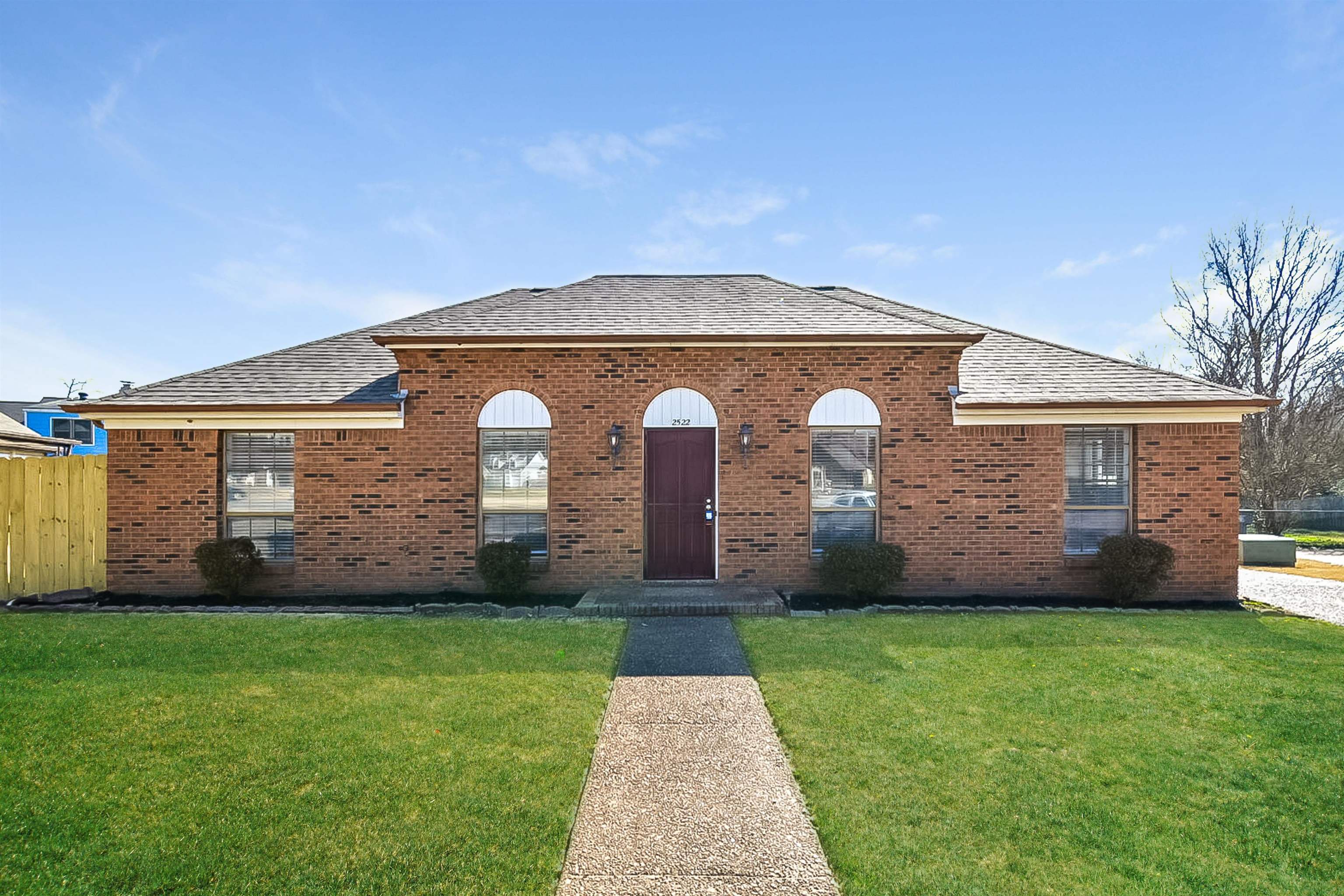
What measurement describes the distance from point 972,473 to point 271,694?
30.0 ft

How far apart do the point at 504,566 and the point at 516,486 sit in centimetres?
127

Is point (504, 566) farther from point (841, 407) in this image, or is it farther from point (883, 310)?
point (883, 310)

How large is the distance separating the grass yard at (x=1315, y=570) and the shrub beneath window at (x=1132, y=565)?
20.3ft

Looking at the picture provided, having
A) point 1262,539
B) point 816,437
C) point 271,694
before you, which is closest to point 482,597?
point 271,694

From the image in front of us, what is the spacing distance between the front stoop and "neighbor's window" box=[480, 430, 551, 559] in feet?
4.54

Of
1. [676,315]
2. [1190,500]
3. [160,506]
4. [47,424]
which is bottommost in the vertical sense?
[160,506]

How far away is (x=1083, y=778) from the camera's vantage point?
4219 mm

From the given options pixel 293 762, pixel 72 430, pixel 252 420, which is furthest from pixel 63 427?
pixel 293 762

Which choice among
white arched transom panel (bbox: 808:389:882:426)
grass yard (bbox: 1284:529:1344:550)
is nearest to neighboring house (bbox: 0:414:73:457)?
white arched transom panel (bbox: 808:389:882:426)

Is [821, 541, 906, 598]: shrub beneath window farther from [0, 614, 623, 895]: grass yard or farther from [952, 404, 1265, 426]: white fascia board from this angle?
[0, 614, 623, 895]: grass yard

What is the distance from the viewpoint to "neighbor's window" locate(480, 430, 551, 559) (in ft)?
33.6

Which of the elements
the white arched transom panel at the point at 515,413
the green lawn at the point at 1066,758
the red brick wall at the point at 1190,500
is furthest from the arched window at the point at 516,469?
the red brick wall at the point at 1190,500

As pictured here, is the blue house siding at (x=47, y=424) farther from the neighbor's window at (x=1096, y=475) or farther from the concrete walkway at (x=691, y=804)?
the neighbor's window at (x=1096, y=475)

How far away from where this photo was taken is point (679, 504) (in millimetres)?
10297
